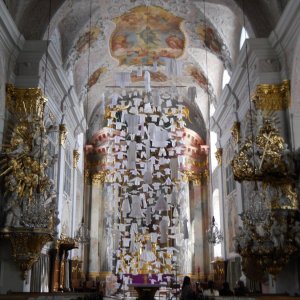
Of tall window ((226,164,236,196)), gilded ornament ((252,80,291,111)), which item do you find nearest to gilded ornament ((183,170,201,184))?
tall window ((226,164,236,196))

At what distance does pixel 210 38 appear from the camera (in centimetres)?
1711

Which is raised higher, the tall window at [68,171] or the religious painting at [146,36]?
the religious painting at [146,36]

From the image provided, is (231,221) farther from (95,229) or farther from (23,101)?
(23,101)

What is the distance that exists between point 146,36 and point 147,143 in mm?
4501

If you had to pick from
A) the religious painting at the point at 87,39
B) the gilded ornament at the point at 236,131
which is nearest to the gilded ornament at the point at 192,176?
the gilded ornament at the point at 236,131

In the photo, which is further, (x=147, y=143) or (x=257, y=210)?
(x=147, y=143)

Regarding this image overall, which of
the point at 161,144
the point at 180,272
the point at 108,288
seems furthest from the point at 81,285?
the point at 161,144

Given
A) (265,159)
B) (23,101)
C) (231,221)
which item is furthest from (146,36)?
(265,159)

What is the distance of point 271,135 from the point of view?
1097 centimetres

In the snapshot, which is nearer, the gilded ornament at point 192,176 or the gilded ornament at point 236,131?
the gilded ornament at point 236,131

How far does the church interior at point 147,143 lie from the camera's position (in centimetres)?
1109

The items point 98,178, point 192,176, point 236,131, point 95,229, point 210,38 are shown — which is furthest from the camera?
point 192,176

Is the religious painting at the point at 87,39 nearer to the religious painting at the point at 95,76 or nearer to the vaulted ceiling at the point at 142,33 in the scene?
the vaulted ceiling at the point at 142,33

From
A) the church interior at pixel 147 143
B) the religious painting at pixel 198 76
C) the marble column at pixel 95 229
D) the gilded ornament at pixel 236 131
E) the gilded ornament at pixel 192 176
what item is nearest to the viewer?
the church interior at pixel 147 143
